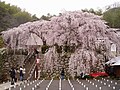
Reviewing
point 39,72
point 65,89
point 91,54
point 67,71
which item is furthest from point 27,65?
point 65,89

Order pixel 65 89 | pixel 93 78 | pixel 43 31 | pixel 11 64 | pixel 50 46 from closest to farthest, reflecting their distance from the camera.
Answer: pixel 65 89 → pixel 93 78 → pixel 11 64 → pixel 50 46 → pixel 43 31

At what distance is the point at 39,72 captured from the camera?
32531mm

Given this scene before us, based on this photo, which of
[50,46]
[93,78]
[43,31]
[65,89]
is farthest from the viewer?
[43,31]

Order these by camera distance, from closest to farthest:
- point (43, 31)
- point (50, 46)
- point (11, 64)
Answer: point (11, 64) < point (50, 46) < point (43, 31)

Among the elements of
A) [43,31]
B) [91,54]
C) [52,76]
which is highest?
[43,31]

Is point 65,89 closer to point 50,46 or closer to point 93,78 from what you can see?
point 93,78

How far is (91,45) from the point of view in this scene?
111 ft

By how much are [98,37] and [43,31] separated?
25.0 feet

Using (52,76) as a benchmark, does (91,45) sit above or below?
above

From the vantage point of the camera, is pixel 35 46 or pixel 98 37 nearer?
pixel 98 37

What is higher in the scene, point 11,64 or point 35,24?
point 35,24

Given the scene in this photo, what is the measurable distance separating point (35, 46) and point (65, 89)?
21753 millimetres

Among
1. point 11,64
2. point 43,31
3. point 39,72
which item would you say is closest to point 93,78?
point 39,72

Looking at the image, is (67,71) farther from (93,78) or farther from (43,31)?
(43,31)
